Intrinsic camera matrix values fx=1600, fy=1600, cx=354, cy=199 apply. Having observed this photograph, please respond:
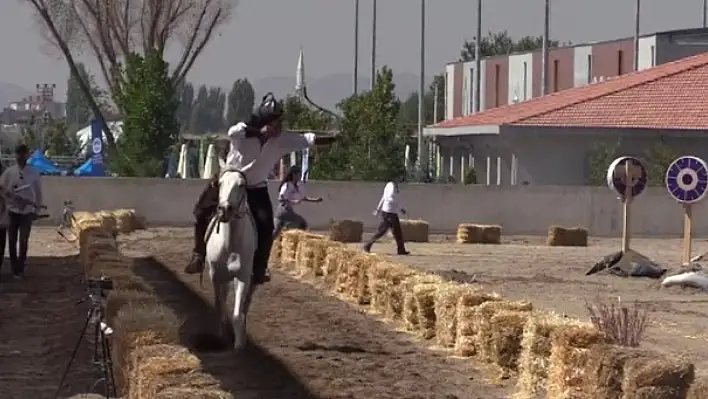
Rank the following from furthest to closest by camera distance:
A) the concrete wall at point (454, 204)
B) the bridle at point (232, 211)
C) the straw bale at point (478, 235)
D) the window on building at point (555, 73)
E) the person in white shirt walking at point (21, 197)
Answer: the window on building at point (555, 73) → the concrete wall at point (454, 204) → the straw bale at point (478, 235) → the person in white shirt walking at point (21, 197) → the bridle at point (232, 211)

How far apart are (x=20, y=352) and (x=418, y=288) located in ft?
15.1

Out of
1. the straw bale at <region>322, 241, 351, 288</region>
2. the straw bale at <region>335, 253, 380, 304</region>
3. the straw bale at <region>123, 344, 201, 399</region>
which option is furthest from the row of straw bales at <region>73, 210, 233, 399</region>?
the straw bale at <region>322, 241, 351, 288</region>

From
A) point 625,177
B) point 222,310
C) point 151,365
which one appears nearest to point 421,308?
point 222,310

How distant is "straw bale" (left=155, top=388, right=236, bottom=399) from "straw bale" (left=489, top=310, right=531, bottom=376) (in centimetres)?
518

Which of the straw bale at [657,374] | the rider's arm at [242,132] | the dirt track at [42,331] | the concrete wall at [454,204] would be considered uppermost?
the rider's arm at [242,132]

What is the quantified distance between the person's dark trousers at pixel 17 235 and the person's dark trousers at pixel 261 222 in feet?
28.8


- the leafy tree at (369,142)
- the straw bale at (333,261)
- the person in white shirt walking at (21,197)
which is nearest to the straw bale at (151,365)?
the person in white shirt walking at (21,197)

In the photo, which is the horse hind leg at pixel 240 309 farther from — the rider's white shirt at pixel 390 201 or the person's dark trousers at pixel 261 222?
the rider's white shirt at pixel 390 201

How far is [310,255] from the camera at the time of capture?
26.5m

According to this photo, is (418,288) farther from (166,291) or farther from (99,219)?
(99,219)

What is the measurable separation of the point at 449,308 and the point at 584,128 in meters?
39.5

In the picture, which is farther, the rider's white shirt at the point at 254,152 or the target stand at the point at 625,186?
the target stand at the point at 625,186

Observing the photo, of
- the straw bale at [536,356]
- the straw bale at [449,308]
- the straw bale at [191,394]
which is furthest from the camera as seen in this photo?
the straw bale at [449,308]

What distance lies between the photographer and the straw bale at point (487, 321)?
14883 mm
